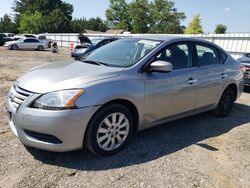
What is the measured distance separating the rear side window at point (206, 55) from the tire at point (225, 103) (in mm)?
723

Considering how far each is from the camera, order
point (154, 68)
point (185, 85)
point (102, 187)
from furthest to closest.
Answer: point (185, 85) → point (154, 68) → point (102, 187)

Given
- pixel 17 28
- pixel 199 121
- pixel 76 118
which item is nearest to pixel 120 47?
pixel 76 118

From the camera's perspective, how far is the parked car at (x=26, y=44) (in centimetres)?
2609

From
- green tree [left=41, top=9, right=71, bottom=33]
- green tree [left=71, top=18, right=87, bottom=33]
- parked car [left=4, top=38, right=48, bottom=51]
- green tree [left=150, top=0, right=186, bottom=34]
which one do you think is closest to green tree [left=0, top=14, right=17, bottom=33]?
green tree [left=41, top=9, right=71, bottom=33]

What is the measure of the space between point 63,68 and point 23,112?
96cm

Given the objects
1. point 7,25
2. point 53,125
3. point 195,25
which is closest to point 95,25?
point 7,25

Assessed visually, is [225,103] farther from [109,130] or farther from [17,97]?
[17,97]

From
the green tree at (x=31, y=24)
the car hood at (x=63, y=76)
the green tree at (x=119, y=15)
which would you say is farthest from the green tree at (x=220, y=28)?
the car hood at (x=63, y=76)

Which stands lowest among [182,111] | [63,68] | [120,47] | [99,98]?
[182,111]

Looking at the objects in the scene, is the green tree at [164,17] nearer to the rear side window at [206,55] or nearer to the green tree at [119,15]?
the green tree at [119,15]

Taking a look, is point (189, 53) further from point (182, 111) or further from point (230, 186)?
point (230, 186)

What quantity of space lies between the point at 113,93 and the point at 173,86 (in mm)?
1171

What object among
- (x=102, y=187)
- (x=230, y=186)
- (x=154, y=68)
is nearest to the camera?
(x=102, y=187)

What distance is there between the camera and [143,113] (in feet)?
12.8
